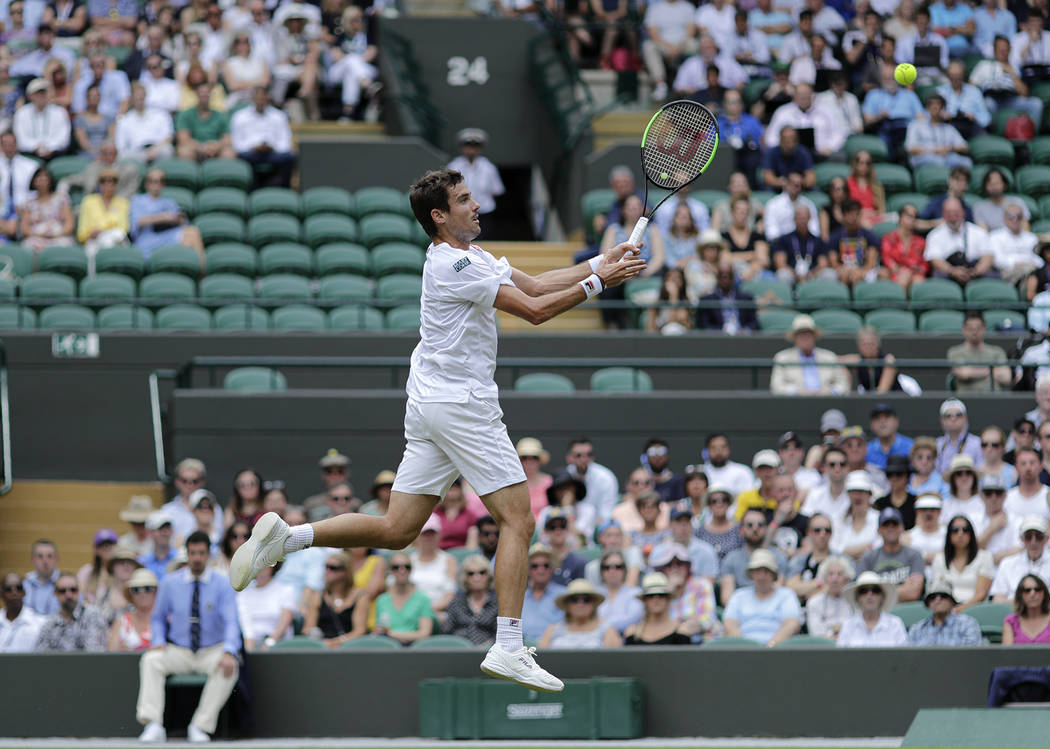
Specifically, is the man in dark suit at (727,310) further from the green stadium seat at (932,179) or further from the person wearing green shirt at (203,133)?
the person wearing green shirt at (203,133)

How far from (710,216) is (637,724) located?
23.1ft

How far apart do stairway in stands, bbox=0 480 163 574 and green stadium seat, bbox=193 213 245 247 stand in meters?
2.76

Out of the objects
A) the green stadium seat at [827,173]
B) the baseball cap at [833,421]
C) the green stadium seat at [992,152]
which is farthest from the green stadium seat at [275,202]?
the green stadium seat at [992,152]

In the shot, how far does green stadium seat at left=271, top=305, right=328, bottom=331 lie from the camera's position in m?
15.9

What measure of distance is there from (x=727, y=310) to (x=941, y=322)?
7.02 ft

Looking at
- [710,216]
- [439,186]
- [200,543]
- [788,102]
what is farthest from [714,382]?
[439,186]

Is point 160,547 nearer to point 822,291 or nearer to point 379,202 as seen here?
point 379,202

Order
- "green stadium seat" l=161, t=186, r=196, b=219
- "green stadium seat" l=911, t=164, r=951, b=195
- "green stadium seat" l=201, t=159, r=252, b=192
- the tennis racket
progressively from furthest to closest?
"green stadium seat" l=911, t=164, r=951, b=195, "green stadium seat" l=201, t=159, r=252, b=192, "green stadium seat" l=161, t=186, r=196, b=219, the tennis racket

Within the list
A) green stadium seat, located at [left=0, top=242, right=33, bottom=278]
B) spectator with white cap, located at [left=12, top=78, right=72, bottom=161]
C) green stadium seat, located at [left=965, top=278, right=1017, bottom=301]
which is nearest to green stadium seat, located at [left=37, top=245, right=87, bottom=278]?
green stadium seat, located at [left=0, top=242, right=33, bottom=278]

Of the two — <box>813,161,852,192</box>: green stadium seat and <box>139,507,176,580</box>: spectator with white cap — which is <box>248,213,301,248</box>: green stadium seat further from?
<box>813,161,852,192</box>: green stadium seat

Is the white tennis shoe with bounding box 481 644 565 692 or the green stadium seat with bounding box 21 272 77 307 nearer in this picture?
the white tennis shoe with bounding box 481 644 565 692

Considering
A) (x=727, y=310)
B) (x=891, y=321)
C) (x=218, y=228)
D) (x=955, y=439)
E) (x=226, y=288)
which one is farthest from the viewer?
(x=218, y=228)

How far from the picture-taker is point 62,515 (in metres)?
15.0

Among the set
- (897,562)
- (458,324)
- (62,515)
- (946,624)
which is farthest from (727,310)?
(458,324)
